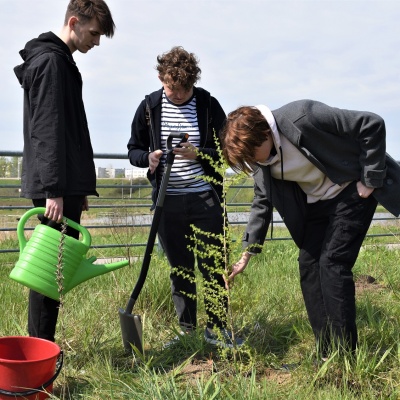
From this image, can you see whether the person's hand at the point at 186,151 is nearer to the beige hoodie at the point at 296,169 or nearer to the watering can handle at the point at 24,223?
the beige hoodie at the point at 296,169

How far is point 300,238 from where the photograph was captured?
10.8 feet

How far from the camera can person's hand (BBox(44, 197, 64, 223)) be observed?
9.94 feet

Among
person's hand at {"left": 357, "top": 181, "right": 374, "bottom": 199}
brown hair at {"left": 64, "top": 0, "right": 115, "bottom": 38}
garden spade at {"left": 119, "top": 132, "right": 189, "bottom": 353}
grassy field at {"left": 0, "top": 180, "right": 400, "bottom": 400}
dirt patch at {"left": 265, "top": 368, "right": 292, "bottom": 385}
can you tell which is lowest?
dirt patch at {"left": 265, "top": 368, "right": 292, "bottom": 385}

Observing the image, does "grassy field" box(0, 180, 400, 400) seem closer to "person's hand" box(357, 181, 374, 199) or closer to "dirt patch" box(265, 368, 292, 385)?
"dirt patch" box(265, 368, 292, 385)

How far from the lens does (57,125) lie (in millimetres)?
3004

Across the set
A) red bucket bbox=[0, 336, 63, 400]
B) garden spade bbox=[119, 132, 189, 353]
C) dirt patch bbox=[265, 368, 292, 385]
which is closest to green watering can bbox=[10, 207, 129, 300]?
red bucket bbox=[0, 336, 63, 400]

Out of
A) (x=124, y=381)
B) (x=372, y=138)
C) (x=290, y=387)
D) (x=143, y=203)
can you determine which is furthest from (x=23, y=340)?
(x=143, y=203)

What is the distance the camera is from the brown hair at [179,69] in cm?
361

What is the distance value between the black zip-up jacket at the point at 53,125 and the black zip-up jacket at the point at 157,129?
22.6 inches

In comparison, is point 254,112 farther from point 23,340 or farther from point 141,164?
point 23,340

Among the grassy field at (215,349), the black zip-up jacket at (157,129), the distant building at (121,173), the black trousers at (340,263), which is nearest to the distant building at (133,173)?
the distant building at (121,173)

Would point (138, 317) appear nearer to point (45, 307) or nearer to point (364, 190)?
point (45, 307)

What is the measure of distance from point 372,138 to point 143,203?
17.3 feet

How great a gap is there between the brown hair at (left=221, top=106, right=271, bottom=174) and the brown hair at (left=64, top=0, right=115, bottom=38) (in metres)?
0.79
